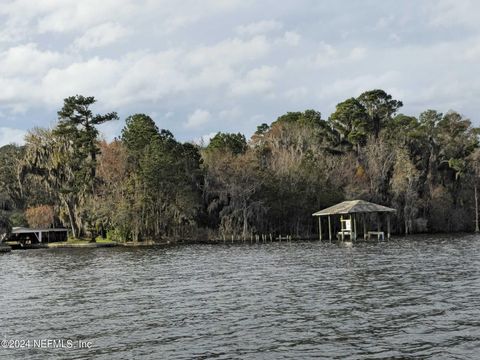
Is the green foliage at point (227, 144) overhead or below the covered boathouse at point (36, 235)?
overhead

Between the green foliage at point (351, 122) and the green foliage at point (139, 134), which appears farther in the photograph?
the green foliage at point (351, 122)

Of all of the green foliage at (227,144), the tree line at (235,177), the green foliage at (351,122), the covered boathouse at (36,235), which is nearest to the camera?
the tree line at (235,177)

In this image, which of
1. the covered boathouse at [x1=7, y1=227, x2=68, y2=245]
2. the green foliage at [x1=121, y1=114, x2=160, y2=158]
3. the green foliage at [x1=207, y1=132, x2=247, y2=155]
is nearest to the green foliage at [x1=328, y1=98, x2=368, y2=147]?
the green foliage at [x1=207, y1=132, x2=247, y2=155]

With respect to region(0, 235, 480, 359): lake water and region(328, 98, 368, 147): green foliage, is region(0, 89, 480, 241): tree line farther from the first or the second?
region(0, 235, 480, 359): lake water

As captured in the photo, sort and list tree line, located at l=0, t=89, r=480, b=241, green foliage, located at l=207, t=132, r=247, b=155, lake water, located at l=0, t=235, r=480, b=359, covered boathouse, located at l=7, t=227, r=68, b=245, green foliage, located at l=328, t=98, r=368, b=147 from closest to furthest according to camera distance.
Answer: lake water, located at l=0, t=235, r=480, b=359 → tree line, located at l=0, t=89, r=480, b=241 → covered boathouse, located at l=7, t=227, r=68, b=245 → green foliage, located at l=207, t=132, r=247, b=155 → green foliage, located at l=328, t=98, r=368, b=147

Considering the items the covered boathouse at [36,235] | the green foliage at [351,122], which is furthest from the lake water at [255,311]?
the green foliage at [351,122]

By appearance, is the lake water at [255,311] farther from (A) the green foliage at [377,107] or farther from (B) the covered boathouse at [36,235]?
(A) the green foliage at [377,107]

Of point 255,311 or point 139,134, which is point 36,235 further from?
point 255,311

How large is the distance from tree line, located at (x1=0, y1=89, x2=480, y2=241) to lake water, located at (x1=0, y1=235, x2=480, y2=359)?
39.6 meters

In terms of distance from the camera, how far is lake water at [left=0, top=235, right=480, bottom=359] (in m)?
15.7

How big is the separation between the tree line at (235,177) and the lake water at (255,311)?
3962cm

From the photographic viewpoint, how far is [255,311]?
21.2 meters

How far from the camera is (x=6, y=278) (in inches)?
1443

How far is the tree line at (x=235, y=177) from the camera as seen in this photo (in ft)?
254
